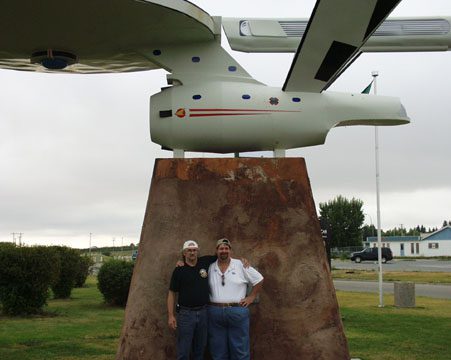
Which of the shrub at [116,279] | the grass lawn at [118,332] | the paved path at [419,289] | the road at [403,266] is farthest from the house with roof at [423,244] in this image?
the shrub at [116,279]

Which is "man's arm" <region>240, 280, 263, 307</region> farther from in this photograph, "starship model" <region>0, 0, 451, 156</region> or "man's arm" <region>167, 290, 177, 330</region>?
"starship model" <region>0, 0, 451, 156</region>

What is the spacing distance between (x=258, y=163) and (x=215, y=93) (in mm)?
1206

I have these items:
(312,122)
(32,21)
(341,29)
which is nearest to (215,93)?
(312,122)

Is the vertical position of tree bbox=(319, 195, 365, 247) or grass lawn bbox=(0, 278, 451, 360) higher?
tree bbox=(319, 195, 365, 247)

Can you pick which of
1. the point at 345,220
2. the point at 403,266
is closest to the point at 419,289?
the point at 403,266

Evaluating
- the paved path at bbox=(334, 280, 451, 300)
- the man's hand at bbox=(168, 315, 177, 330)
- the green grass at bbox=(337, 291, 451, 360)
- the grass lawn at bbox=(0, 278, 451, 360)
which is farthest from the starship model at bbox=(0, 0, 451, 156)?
the paved path at bbox=(334, 280, 451, 300)

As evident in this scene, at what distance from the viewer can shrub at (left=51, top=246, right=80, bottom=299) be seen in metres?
21.2

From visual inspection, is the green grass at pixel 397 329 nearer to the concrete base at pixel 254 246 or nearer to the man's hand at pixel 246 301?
the concrete base at pixel 254 246

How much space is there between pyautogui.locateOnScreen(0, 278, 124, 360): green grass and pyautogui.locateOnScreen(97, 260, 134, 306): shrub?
0.43 metres

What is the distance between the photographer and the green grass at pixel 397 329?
10.7m

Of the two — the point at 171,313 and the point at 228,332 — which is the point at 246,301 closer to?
the point at 228,332

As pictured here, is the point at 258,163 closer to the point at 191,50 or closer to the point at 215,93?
the point at 215,93

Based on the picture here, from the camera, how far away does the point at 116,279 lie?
17938 mm

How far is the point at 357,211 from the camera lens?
70.8 meters
